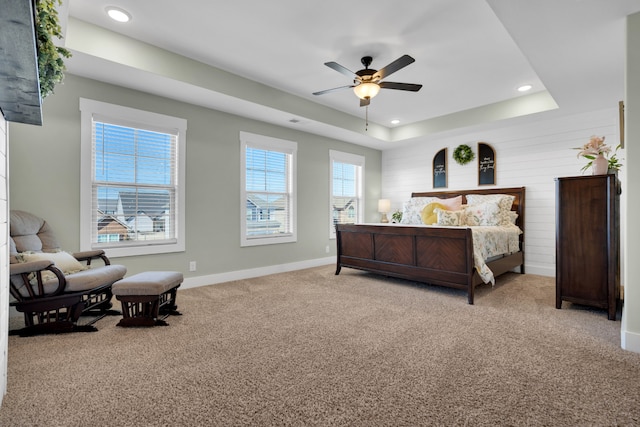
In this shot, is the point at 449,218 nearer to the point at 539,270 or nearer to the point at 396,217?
the point at 539,270

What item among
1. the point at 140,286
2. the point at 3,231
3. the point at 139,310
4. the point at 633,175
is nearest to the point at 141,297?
the point at 140,286

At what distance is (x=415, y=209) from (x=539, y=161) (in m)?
1.95

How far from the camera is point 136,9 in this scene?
8.52ft

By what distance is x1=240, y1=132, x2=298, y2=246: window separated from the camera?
4.58 m

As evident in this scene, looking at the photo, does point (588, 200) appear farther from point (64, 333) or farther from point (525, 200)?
point (64, 333)

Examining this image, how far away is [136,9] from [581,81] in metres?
4.42

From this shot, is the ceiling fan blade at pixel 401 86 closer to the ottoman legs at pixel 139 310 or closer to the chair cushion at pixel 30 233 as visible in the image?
the ottoman legs at pixel 139 310

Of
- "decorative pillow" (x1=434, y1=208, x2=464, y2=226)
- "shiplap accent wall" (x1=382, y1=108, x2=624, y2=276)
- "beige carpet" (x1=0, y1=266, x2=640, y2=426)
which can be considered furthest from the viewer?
"decorative pillow" (x1=434, y1=208, x2=464, y2=226)

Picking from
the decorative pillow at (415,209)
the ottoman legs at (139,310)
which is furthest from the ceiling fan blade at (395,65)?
the ottoman legs at (139,310)

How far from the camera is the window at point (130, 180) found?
3.29 m

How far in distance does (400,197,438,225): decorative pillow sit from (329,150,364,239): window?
1.06m

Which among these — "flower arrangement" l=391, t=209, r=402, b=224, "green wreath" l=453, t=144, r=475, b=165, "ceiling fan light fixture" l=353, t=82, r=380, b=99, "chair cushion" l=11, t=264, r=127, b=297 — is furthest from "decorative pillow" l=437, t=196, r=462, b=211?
"chair cushion" l=11, t=264, r=127, b=297

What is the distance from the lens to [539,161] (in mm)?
4773

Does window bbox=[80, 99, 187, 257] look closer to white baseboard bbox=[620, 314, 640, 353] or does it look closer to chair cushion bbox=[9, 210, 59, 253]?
chair cushion bbox=[9, 210, 59, 253]
